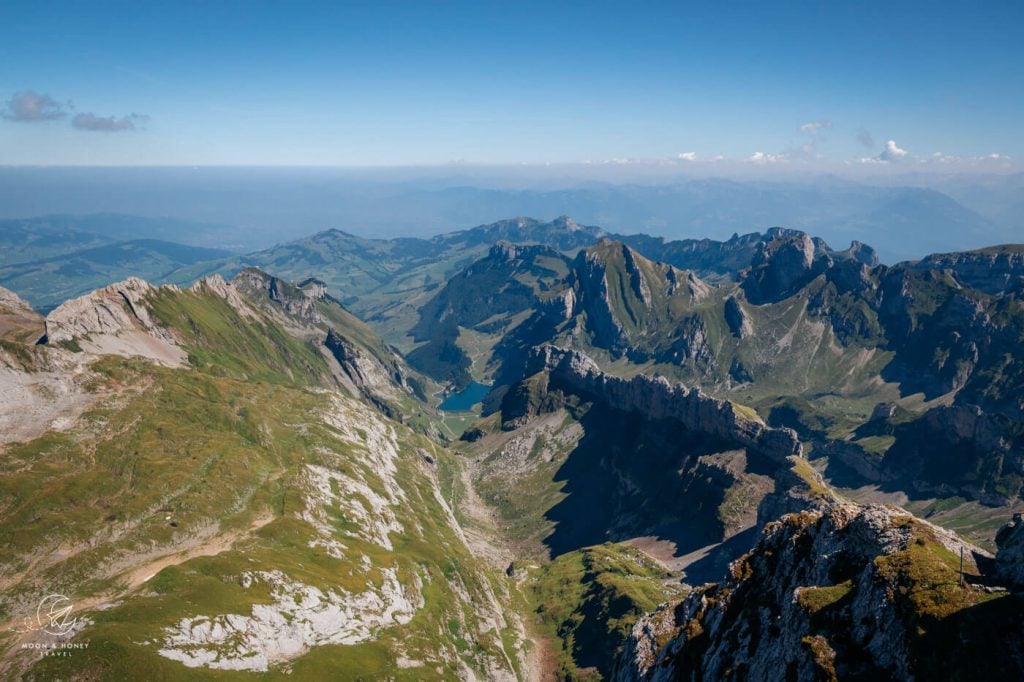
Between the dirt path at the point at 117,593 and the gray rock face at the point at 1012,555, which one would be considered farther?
the dirt path at the point at 117,593

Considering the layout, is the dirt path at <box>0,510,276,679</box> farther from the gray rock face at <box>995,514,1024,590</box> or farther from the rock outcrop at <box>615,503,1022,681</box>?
the gray rock face at <box>995,514,1024,590</box>

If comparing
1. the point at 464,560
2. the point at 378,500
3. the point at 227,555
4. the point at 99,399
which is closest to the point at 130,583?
the point at 227,555

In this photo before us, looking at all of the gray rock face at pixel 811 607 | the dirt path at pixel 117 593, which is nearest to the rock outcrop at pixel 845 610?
the gray rock face at pixel 811 607

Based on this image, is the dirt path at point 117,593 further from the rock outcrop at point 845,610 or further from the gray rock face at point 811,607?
the rock outcrop at point 845,610

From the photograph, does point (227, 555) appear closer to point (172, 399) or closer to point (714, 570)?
point (172, 399)

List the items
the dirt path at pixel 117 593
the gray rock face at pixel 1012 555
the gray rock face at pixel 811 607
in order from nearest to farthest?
the gray rock face at pixel 1012 555, the gray rock face at pixel 811 607, the dirt path at pixel 117 593

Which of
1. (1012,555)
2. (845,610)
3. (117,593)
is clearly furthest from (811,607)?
(117,593)
